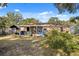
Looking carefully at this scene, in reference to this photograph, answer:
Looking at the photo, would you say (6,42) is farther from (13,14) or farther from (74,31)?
(74,31)

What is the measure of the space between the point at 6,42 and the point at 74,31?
2.18 ft

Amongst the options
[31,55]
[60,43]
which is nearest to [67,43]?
[60,43]

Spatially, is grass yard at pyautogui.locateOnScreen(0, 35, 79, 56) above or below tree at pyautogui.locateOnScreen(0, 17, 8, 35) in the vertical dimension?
below

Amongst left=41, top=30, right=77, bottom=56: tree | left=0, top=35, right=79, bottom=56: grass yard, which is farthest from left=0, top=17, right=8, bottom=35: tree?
left=41, top=30, right=77, bottom=56: tree

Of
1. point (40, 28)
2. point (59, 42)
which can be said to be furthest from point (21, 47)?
point (59, 42)

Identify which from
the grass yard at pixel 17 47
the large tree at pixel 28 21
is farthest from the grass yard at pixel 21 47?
the large tree at pixel 28 21

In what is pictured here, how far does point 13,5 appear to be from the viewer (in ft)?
7.61

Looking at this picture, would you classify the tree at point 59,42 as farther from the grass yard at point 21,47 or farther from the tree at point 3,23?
the tree at point 3,23

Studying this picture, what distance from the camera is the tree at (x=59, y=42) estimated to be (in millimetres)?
2316

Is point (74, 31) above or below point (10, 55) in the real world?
above

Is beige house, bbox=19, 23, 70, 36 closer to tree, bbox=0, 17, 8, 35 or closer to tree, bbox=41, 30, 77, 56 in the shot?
tree, bbox=41, 30, 77, 56

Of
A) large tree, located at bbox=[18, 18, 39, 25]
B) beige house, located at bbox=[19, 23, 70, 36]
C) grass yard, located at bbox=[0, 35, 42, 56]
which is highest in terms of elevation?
large tree, located at bbox=[18, 18, 39, 25]

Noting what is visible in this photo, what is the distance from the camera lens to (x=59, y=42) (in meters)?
2.32

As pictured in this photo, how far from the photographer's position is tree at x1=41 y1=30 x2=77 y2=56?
2.32 metres
